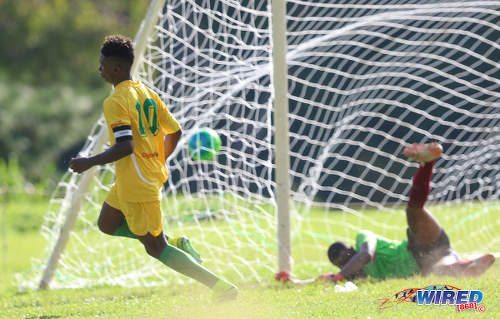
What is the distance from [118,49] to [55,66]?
26070 mm

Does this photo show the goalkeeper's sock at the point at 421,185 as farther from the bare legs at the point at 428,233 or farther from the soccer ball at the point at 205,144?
the soccer ball at the point at 205,144

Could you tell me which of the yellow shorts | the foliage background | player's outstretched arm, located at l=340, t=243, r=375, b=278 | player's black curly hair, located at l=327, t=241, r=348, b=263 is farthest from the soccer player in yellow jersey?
the foliage background

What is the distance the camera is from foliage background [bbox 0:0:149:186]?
2723 cm

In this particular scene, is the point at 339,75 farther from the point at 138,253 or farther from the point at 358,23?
the point at 138,253

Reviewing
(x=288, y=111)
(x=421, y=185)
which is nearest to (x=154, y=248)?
(x=421, y=185)

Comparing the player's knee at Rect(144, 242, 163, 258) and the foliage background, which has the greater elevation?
the player's knee at Rect(144, 242, 163, 258)

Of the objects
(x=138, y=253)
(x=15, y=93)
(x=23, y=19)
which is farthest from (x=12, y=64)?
(x=138, y=253)

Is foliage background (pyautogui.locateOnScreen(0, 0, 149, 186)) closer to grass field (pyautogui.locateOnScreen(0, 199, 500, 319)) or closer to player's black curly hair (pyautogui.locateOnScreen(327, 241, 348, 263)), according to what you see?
grass field (pyautogui.locateOnScreen(0, 199, 500, 319))

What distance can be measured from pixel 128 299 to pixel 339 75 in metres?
2.97

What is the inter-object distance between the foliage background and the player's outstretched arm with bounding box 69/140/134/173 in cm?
Result: 2176

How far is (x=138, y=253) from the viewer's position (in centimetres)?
934

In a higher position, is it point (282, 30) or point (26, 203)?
point (282, 30)

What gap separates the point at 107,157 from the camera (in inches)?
219

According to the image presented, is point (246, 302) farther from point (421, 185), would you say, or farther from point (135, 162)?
point (421, 185)
